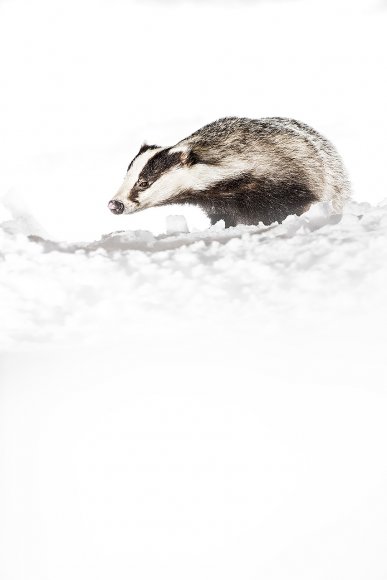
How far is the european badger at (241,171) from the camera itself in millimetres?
979

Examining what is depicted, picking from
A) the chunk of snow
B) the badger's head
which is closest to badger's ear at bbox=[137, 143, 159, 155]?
the badger's head

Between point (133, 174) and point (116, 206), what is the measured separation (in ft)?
0.20

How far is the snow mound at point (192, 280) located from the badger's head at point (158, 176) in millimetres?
237

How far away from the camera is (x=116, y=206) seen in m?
0.96

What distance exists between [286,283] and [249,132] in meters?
0.36

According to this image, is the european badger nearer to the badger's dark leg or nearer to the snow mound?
the badger's dark leg

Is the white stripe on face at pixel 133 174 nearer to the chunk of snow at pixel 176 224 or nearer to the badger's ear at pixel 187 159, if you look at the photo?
the badger's ear at pixel 187 159

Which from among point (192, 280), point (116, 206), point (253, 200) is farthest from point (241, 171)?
point (192, 280)

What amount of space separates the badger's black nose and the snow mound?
7.8 inches

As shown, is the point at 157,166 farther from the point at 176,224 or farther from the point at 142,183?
the point at 176,224

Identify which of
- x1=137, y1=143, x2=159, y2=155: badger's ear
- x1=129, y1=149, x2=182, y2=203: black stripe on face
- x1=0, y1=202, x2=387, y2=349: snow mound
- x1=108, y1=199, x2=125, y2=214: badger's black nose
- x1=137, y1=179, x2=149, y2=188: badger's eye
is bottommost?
x1=0, y1=202, x2=387, y2=349: snow mound

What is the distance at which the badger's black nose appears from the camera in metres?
0.95

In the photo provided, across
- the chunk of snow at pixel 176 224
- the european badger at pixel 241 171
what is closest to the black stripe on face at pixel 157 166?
the european badger at pixel 241 171

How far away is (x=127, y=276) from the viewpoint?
0.73m
